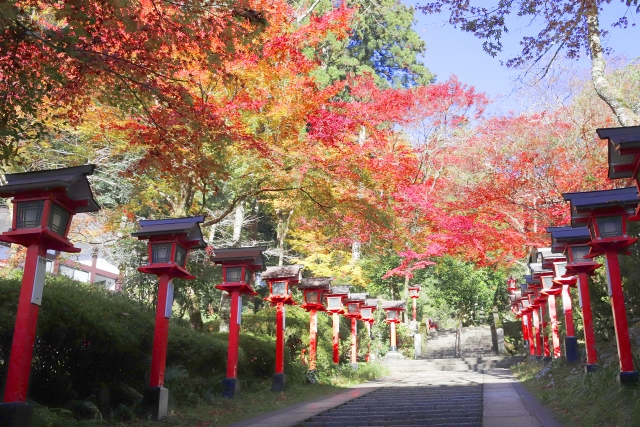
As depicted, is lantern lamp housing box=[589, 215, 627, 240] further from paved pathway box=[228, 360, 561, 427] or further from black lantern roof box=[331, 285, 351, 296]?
black lantern roof box=[331, 285, 351, 296]

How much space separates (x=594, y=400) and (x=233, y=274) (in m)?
6.69

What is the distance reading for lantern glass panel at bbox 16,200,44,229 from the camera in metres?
5.69

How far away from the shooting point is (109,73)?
633cm

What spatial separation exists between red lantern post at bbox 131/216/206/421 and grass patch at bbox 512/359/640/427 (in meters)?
5.47

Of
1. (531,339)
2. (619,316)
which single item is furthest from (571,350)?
(531,339)

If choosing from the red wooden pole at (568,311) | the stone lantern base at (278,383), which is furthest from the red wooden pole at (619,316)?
the stone lantern base at (278,383)

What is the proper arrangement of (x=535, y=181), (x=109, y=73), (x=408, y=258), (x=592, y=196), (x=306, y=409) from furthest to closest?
1. (x=408, y=258)
2. (x=535, y=181)
3. (x=306, y=409)
4. (x=592, y=196)
5. (x=109, y=73)

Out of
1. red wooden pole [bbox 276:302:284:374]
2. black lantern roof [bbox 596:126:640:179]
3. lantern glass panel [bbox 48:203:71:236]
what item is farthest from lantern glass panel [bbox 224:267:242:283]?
black lantern roof [bbox 596:126:640:179]

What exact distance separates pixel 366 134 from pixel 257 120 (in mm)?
13179

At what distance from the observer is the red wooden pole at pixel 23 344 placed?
512 centimetres

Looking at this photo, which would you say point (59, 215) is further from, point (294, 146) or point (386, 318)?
point (386, 318)

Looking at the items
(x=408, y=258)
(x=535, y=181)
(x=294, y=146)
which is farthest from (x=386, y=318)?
(x=294, y=146)

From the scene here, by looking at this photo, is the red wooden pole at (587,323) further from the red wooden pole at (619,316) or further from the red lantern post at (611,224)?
the red wooden pole at (619,316)

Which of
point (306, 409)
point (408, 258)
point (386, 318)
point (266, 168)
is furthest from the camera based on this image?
point (386, 318)
